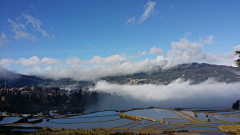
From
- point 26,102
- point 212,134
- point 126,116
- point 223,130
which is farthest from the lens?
point 26,102

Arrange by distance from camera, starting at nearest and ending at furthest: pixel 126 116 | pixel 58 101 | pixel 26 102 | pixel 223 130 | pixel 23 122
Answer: pixel 223 130, pixel 23 122, pixel 126 116, pixel 26 102, pixel 58 101

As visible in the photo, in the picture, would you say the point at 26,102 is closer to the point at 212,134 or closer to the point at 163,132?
the point at 163,132

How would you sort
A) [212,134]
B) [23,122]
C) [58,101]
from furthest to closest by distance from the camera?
[58,101] < [23,122] < [212,134]

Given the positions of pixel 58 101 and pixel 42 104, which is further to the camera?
pixel 58 101

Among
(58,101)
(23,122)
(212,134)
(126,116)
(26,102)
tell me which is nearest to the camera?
(212,134)

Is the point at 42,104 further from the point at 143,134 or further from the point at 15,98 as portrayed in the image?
the point at 143,134

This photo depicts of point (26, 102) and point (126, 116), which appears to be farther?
point (26, 102)

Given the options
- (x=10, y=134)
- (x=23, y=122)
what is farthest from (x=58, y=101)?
(x=10, y=134)

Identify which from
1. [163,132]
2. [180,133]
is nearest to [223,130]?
[180,133]

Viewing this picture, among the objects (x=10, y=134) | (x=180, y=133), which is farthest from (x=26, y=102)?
(x=180, y=133)
